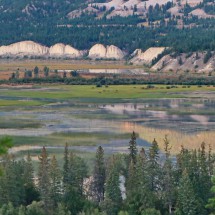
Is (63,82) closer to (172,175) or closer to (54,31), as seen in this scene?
(172,175)

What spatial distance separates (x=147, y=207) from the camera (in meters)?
32.2

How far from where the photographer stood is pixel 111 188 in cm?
3334

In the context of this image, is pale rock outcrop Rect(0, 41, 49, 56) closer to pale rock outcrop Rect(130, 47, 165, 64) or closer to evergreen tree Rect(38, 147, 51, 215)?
pale rock outcrop Rect(130, 47, 165, 64)

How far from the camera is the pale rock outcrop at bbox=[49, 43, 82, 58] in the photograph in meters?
178

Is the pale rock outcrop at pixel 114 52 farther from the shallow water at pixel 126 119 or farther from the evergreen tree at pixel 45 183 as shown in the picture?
the evergreen tree at pixel 45 183

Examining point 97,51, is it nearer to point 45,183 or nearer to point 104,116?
point 104,116

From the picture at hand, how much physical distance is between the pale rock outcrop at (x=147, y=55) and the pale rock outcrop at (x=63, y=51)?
A: 2398 centimetres

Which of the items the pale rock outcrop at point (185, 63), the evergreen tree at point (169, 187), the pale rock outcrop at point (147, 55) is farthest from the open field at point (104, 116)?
the pale rock outcrop at point (147, 55)

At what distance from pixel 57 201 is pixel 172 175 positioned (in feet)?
15.3

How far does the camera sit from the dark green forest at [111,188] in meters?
32.2

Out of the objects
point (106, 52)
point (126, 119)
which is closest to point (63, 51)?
point (106, 52)

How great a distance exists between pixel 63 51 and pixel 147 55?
30374 mm

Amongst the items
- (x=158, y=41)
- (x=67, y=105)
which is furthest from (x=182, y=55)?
(x=67, y=105)

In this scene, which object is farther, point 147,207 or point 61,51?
point 61,51
